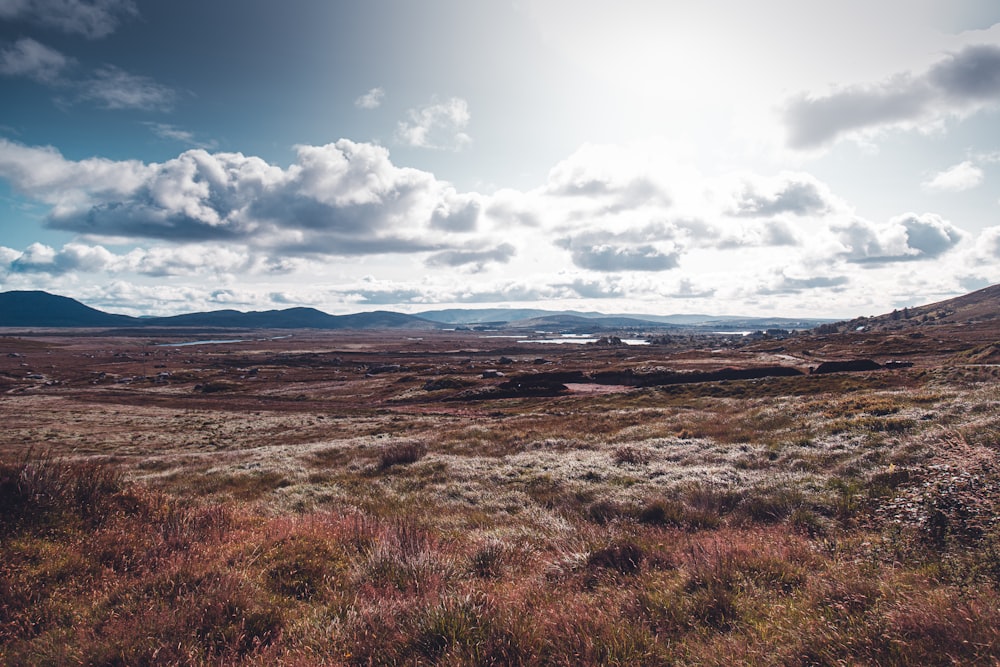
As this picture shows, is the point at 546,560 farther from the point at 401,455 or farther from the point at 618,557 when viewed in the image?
the point at 401,455

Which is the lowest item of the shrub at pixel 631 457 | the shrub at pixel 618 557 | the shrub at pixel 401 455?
the shrub at pixel 401 455

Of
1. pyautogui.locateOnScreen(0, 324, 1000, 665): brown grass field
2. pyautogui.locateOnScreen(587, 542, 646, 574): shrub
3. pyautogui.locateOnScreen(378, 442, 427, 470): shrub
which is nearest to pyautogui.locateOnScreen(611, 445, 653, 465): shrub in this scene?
pyautogui.locateOnScreen(0, 324, 1000, 665): brown grass field

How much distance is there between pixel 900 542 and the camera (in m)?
6.52

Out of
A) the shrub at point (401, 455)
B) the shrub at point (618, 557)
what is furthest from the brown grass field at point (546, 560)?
the shrub at point (401, 455)

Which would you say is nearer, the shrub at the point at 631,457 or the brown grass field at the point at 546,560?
the brown grass field at the point at 546,560

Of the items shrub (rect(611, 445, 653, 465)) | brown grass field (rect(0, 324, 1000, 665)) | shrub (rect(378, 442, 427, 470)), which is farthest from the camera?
shrub (rect(378, 442, 427, 470))

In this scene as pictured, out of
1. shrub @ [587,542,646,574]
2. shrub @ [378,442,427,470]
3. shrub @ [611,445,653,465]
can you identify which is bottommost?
shrub @ [378,442,427,470]

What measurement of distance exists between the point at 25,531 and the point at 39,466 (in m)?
1.62

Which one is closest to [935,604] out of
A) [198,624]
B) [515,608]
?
[515,608]

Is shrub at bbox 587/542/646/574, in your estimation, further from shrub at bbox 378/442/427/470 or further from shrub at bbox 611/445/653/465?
shrub at bbox 378/442/427/470

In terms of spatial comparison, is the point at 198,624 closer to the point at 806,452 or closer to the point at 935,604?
the point at 935,604

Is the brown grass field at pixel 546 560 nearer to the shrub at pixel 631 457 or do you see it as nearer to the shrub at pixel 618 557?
the shrub at pixel 618 557

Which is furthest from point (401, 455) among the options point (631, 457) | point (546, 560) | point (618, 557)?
point (618, 557)

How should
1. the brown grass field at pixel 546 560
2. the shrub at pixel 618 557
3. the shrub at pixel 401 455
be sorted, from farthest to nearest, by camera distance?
the shrub at pixel 401 455, the shrub at pixel 618 557, the brown grass field at pixel 546 560
